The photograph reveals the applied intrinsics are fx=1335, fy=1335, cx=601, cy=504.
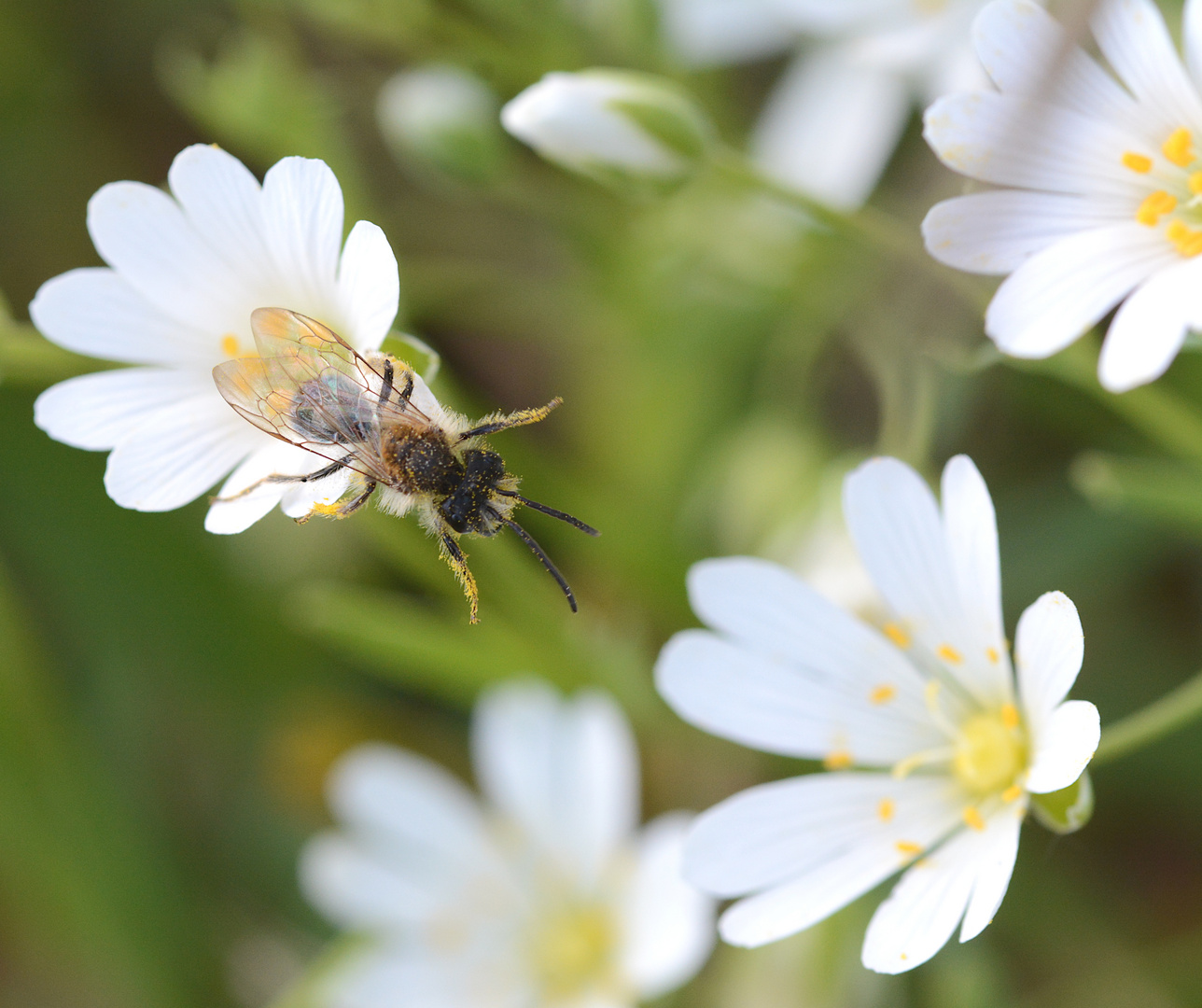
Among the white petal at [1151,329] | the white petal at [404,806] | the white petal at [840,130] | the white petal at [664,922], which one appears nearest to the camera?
the white petal at [1151,329]

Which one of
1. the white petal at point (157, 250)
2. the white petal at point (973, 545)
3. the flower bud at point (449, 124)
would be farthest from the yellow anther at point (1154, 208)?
the flower bud at point (449, 124)

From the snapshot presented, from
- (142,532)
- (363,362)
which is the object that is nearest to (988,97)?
(363,362)

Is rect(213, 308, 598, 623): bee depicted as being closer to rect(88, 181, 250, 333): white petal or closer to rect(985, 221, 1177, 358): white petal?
rect(88, 181, 250, 333): white petal

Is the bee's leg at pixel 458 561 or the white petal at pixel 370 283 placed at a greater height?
the white petal at pixel 370 283

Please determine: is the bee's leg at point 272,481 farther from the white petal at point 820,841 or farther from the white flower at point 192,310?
the white petal at point 820,841

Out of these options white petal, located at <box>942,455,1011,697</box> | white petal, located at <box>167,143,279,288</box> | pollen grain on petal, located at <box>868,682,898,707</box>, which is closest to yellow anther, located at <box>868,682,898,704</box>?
pollen grain on petal, located at <box>868,682,898,707</box>

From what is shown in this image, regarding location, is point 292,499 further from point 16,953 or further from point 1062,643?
point 16,953
